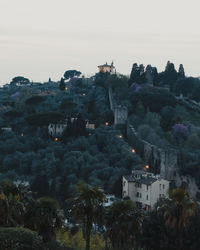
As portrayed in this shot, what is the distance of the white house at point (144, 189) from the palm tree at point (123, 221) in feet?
73.2

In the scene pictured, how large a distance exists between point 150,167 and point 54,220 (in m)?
35.5

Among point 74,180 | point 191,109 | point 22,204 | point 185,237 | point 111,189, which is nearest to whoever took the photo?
point 22,204

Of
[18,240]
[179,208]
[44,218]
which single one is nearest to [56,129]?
[44,218]

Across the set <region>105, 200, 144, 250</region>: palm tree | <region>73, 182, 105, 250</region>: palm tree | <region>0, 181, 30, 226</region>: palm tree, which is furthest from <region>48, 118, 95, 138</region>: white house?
<region>73, 182, 105, 250</region>: palm tree

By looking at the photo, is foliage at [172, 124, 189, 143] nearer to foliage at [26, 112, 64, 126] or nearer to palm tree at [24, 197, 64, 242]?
foliage at [26, 112, 64, 126]

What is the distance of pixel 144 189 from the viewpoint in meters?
50.9

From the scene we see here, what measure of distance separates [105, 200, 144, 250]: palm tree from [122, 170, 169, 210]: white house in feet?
73.2

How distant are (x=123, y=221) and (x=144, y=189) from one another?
79.3ft

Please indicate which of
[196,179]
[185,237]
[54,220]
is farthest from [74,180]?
[54,220]

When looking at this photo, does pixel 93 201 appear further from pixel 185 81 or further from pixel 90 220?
pixel 185 81

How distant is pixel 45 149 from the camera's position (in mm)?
66875

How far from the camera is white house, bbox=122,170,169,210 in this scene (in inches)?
1981

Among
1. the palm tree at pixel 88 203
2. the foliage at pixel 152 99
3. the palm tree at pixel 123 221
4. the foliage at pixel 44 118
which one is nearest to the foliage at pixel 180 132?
the foliage at pixel 152 99

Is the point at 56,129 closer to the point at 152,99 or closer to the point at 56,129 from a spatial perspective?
the point at 56,129
